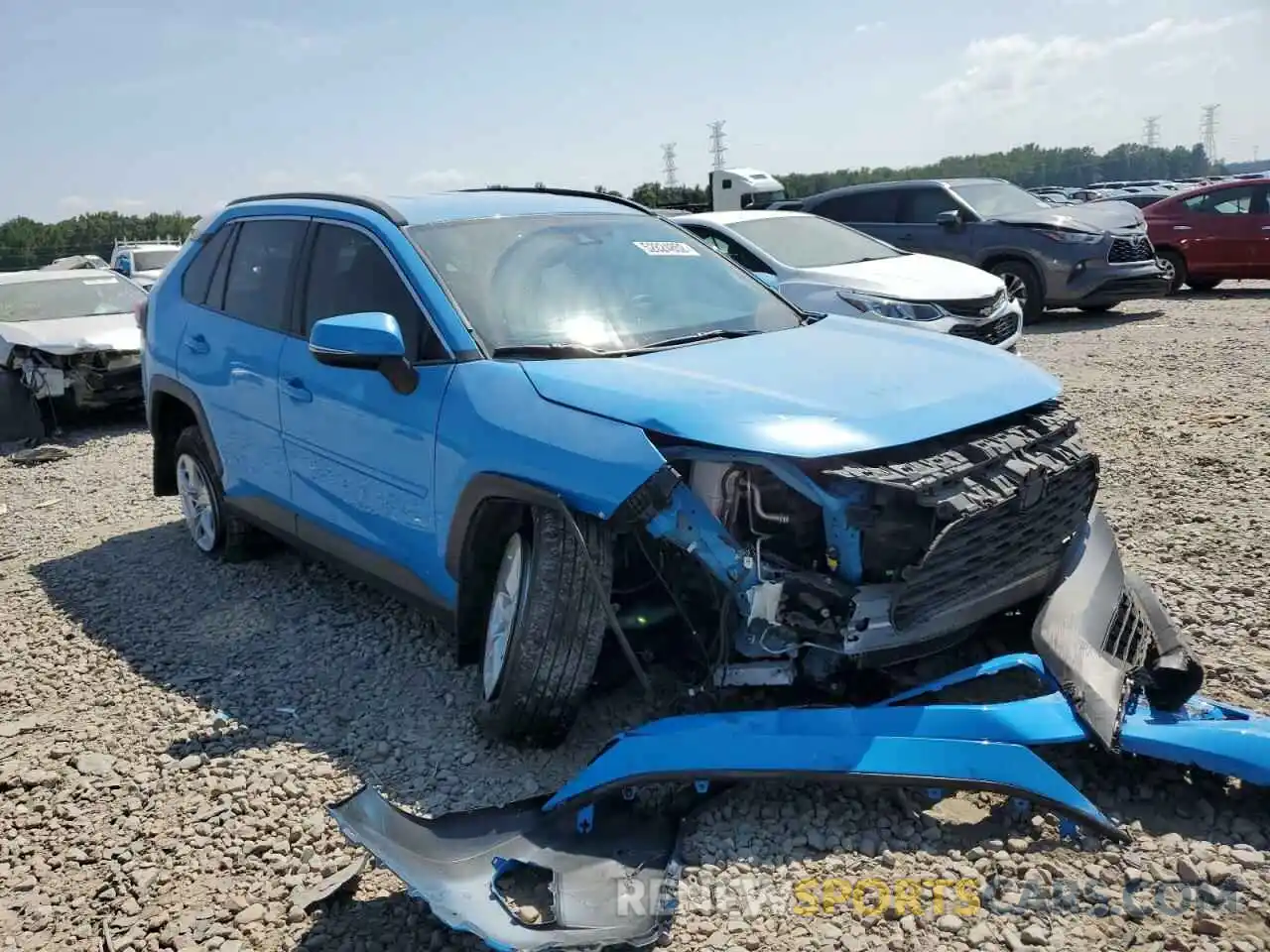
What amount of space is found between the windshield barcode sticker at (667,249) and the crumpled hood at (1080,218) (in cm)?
904

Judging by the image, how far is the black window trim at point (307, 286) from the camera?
3.64 m

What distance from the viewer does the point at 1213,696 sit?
3529 millimetres

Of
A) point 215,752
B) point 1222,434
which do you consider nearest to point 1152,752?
point 215,752

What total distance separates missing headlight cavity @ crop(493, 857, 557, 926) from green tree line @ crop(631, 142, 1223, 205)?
2006 inches

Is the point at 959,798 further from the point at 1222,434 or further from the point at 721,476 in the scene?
the point at 1222,434

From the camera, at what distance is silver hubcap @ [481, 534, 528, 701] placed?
133 inches

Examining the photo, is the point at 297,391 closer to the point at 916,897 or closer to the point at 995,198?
the point at 916,897

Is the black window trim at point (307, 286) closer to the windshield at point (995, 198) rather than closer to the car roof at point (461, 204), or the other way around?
the car roof at point (461, 204)

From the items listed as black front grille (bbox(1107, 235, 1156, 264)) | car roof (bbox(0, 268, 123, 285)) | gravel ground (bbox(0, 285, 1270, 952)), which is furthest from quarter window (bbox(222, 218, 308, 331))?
black front grille (bbox(1107, 235, 1156, 264))

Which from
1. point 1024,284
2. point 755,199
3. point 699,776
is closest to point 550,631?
point 699,776

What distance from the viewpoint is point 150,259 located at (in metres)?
19.1

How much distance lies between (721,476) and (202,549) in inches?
152

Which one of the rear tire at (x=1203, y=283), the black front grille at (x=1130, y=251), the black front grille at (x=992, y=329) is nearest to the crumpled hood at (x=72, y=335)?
the black front grille at (x=992, y=329)

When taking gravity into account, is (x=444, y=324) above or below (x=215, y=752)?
above
